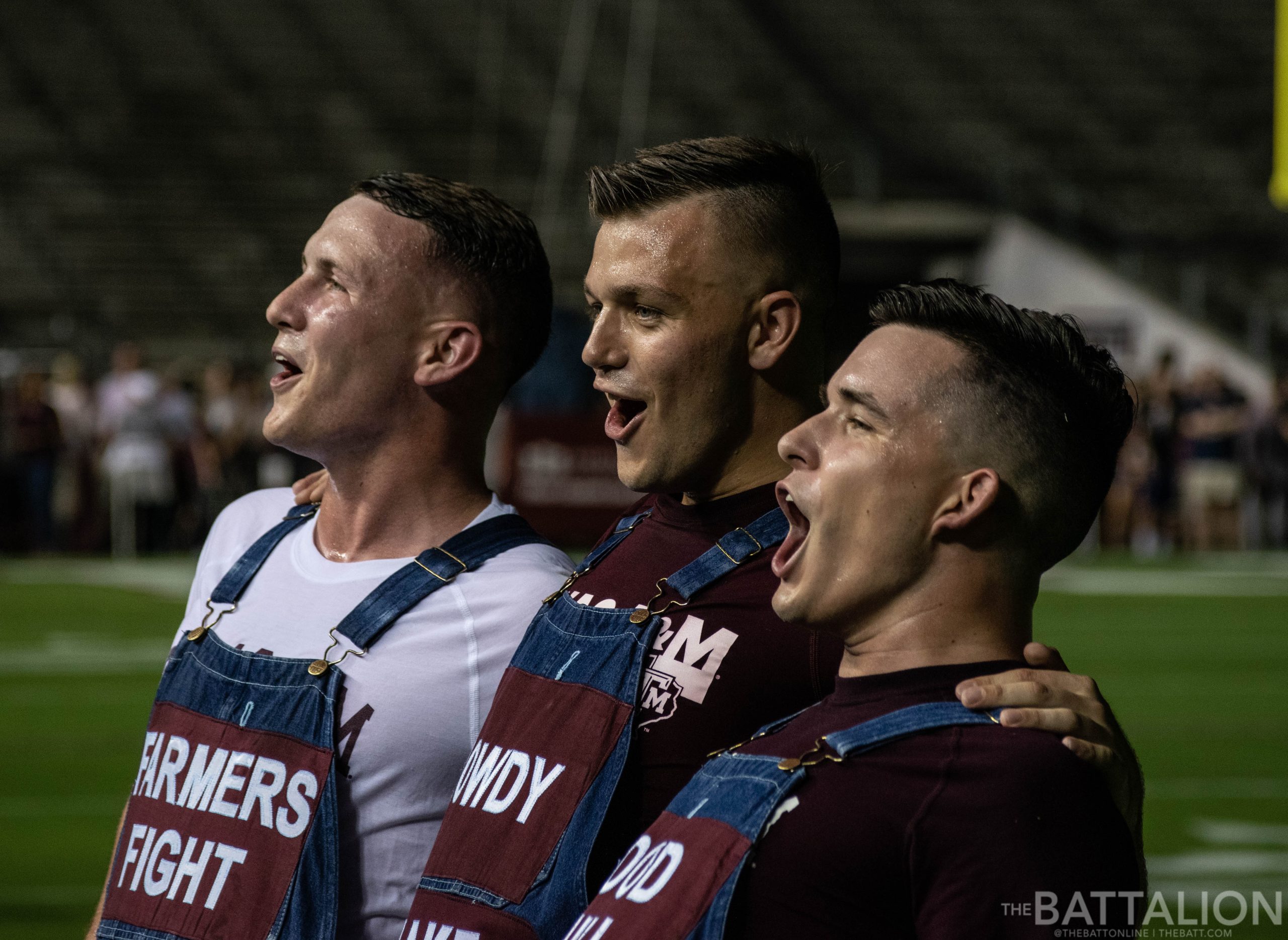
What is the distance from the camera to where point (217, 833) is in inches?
108

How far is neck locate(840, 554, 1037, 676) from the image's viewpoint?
7.06 ft

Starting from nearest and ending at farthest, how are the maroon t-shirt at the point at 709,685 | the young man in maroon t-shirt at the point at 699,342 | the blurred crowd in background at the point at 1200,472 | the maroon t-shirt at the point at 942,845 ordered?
the maroon t-shirt at the point at 942,845
the maroon t-shirt at the point at 709,685
the young man in maroon t-shirt at the point at 699,342
the blurred crowd in background at the point at 1200,472

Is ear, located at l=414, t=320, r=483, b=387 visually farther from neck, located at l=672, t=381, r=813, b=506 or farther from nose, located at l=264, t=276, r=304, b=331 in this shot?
neck, located at l=672, t=381, r=813, b=506

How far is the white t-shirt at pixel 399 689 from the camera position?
2.75m

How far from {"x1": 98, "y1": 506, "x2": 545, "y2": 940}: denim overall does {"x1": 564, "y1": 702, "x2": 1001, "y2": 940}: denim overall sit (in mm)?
618

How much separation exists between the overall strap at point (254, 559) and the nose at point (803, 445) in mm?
1174

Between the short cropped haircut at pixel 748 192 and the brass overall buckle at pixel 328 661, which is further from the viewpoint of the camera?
the brass overall buckle at pixel 328 661

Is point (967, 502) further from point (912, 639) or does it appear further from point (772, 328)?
point (772, 328)

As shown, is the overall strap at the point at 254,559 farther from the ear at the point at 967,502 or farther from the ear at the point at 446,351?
the ear at the point at 967,502

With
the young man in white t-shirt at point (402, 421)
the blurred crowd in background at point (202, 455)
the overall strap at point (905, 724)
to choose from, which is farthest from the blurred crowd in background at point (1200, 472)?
the overall strap at point (905, 724)

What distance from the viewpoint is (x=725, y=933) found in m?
2.04

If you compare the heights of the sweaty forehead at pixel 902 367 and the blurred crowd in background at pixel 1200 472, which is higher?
the blurred crowd in background at pixel 1200 472

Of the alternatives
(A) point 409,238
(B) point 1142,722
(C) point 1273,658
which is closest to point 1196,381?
(C) point 1273,658

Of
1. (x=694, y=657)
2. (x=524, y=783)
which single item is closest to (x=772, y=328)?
(x=694, y=657)
